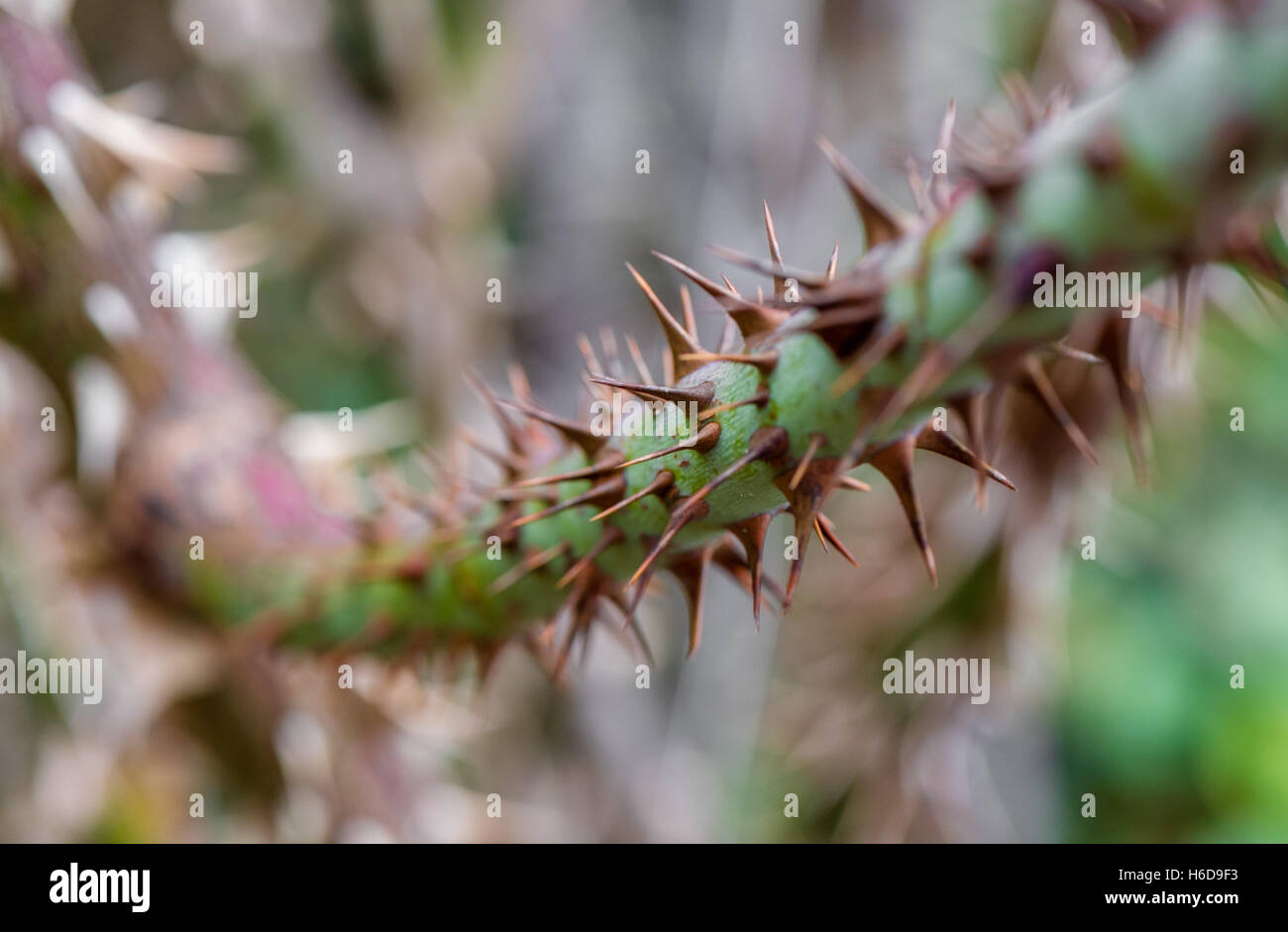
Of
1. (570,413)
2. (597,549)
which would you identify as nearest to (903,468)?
(597,549)

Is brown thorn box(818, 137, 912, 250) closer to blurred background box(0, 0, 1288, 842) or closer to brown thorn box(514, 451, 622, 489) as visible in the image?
brown thorn box(514, 451, 622, 489)

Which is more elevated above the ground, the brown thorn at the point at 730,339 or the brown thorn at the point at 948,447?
the brown thorn at the point at 730,339

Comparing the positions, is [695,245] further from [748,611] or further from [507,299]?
[748,611]

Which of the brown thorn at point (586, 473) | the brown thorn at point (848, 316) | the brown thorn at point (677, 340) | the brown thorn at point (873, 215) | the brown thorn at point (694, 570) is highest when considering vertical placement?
the brown thorn at point (873, 215)

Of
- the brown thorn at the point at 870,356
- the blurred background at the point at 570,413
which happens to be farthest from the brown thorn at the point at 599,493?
the blurred background at the point at 570,413

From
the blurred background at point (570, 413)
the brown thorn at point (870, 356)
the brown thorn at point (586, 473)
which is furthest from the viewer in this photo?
the blurred background at point (570, 413)

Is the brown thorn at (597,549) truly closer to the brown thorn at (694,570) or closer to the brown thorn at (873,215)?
the brown thorn at (694,570)

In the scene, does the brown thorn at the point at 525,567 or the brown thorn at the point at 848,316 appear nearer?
the brown thorn at the point at 848,316
